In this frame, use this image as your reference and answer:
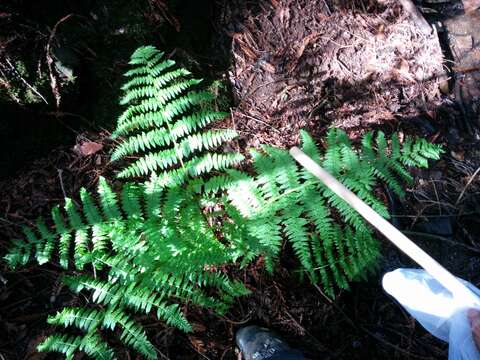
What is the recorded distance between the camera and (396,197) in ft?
10.2

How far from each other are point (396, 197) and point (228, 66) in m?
1.75

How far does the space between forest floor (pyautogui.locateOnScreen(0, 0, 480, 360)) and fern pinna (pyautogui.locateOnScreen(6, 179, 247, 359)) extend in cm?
32

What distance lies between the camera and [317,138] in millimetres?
3084

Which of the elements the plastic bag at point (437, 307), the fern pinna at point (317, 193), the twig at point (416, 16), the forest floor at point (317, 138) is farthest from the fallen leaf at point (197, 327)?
the twig at point (416, 16)

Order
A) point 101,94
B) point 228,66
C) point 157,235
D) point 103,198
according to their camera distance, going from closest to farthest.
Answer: point 157,235 → point 103,198 → point 101,94 → point 228,66

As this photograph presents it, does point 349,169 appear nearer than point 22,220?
Yes

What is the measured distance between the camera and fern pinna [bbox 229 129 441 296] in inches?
98.4

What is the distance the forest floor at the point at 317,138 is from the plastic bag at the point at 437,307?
674mm

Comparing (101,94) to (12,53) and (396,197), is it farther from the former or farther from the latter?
(396,197)

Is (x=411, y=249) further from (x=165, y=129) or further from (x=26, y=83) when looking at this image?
(x=26, y=83)

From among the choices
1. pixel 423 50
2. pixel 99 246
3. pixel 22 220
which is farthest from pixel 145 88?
pixel 423 50

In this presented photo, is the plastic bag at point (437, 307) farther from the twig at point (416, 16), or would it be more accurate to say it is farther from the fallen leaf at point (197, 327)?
the twig at point (416, 16)

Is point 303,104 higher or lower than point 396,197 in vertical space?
higher

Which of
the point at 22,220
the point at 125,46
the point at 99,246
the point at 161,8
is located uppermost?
the point at 161,8
